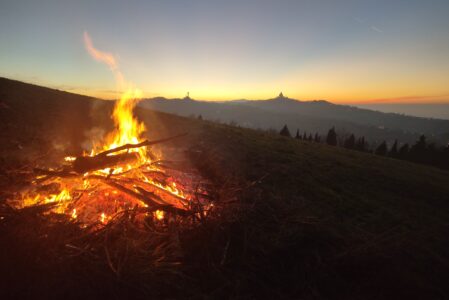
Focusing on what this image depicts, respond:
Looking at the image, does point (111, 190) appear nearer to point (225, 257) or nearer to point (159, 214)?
point (159, 214)

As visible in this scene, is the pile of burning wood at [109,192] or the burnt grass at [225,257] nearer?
the burnt grass at [225,257]

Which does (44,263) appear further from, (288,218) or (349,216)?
(349,216)

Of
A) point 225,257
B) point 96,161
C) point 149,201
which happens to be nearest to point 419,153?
point 225,257

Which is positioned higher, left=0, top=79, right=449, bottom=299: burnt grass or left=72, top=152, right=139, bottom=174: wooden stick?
left=72, top=152, right=139, bottom=174: wooden stick

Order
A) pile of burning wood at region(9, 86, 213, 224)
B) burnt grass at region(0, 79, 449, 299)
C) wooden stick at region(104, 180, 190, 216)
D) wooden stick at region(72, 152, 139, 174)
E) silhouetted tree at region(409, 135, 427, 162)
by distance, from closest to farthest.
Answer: burnt grass at region(0, 79, 449, 299), wooden stick at region(104, 180, 190, 216), pile of burning wood at region(9, 86, 213, 224), wooden stick at region(72, 152, 139, 174), silhouetted tree at region(409, 135, 427, 162)

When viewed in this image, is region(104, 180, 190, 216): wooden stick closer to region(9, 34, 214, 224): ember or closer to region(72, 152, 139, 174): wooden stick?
region(9, 34, 214, 224): ember

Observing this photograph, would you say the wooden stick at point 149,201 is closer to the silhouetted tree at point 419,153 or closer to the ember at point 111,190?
the ember at point 111,190

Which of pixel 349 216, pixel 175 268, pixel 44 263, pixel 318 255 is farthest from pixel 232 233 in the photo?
pixel 349 216

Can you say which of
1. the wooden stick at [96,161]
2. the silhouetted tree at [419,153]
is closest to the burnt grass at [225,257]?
the wooden stick at [96,161]

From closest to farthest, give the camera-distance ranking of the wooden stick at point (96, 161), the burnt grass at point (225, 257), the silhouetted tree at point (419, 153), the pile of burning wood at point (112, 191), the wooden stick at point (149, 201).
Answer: the burnt grass at point (225, 257) → the wooden stick at point (149, 201) → the pile of burning wood at point (112, 191) → the wooden stick at point (96, 161) → the silhouetted tree at point (419, 153)

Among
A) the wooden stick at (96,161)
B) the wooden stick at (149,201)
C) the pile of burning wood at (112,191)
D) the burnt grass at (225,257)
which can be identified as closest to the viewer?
the burnt grass at (225,257)

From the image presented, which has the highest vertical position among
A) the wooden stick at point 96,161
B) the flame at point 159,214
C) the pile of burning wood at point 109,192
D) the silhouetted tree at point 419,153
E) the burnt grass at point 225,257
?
the wooden stick at point 96,161

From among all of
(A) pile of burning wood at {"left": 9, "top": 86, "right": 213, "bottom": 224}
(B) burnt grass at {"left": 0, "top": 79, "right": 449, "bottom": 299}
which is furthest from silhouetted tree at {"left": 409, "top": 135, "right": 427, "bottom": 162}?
(A) pile of burning wood at {"left": 9, "top": 86, "right": 213, "bottom": 224}

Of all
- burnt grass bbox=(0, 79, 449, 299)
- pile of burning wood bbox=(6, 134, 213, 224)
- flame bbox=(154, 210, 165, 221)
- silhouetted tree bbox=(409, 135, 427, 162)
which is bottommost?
silhouetted tree bbox=(409, 135, 427, 162)
